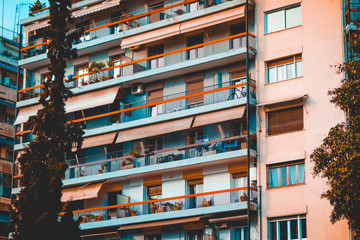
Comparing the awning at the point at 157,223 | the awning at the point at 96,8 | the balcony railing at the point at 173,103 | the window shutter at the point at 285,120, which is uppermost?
the awning at the point at 96,8

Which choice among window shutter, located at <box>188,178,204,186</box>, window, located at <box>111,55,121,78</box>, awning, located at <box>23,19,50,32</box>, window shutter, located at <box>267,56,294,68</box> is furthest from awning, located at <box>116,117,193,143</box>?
awning, located at <box>23,19,50,32</box>

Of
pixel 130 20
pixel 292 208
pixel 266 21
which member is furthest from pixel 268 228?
pixel 130 20

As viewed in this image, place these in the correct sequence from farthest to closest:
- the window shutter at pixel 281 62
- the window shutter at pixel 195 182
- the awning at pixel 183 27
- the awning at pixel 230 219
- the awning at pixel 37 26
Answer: the awning at pixel 37 26 < the window shutter at pixel 195 182 < the awning at pixel 183 27 < the window shutter at pixel 281 62 < the awning at pixel 230 219

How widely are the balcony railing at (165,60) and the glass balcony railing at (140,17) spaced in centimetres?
242

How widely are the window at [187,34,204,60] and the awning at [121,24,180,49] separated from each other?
127 cm

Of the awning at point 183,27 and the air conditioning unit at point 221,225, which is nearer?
the air conditioning unit at point 221,225

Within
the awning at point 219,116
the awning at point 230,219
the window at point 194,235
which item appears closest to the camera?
the awning at point 230,219

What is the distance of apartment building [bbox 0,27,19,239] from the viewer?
Result: 174 ft

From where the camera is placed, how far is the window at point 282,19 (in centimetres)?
4209

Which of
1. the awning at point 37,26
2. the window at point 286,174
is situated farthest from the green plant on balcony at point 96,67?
the window at point 286,174

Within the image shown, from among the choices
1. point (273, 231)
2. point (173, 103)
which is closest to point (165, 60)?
point (173, 103)

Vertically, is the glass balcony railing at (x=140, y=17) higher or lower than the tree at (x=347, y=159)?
higher

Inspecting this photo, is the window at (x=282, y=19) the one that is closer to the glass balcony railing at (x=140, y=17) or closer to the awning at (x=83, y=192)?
the glass balcony railing at (x=140, y=17)

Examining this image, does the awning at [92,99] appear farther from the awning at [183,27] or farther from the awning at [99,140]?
the awning at [183,27]
